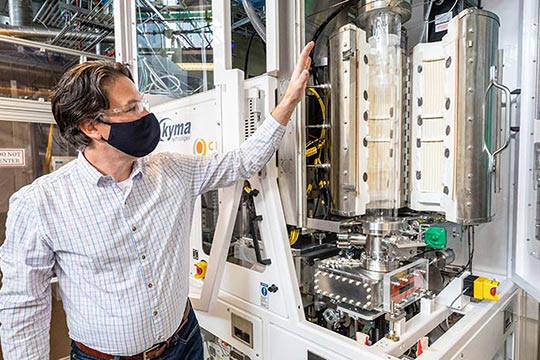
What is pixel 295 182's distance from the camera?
1.40 metres

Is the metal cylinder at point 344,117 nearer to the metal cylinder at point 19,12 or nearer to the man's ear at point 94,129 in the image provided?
the man's ear at point 94,129

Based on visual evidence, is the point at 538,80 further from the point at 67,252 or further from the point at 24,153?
the point at 24,153

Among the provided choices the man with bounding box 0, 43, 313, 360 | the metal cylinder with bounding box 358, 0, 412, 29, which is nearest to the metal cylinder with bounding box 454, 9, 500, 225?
the metal cylinder with bounding box 358, 0, 412, 29

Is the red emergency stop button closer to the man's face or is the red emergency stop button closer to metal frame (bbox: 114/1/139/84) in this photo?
the man's face

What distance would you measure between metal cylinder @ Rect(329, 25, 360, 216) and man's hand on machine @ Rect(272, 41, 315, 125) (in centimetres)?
11

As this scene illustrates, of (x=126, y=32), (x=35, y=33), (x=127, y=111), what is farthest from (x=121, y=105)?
(x=35, y=33)

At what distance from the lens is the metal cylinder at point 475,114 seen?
3.92 feet

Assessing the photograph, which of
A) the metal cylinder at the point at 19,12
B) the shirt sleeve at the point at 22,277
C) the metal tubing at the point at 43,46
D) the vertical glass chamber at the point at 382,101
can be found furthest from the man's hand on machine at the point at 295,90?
the metal cylinder at the point at 19,12

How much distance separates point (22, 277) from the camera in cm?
104

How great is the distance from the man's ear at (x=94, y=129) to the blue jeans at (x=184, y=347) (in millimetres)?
746

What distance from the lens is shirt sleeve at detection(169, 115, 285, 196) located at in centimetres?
133

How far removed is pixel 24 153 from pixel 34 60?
788 millimetres

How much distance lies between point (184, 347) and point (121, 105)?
0.92m

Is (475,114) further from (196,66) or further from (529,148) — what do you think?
(196,66)
